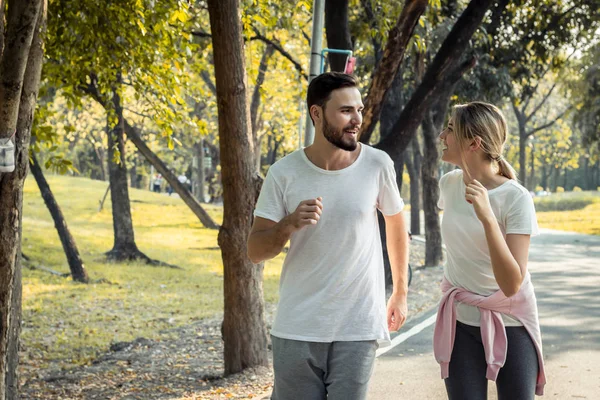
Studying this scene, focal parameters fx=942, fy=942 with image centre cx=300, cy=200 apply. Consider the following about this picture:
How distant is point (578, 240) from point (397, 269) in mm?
28217

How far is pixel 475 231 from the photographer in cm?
403

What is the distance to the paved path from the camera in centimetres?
809

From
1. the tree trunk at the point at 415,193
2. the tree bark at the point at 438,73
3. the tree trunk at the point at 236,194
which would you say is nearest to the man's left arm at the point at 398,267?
the tree trunk at the point at 236,194

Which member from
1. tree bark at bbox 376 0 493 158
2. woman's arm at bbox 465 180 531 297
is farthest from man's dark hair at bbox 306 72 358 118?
tree bark at bbox 376 0 493 158

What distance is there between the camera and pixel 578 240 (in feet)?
102

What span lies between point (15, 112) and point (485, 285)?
142 inches

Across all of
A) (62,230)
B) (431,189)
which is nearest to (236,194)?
(62,230)

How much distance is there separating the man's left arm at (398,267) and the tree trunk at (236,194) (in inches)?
172

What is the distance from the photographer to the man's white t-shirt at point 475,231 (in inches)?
155

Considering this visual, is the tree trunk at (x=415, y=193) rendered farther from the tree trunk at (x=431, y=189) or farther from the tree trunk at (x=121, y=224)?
the tree trunk at (x=121, y=224)

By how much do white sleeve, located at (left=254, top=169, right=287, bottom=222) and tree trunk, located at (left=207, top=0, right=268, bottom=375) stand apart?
448cm

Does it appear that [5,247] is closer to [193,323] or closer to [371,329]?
[371,329]

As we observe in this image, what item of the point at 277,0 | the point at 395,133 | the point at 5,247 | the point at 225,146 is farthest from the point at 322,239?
the point at 277,0

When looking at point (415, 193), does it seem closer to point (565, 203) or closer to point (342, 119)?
point (342, 119)
